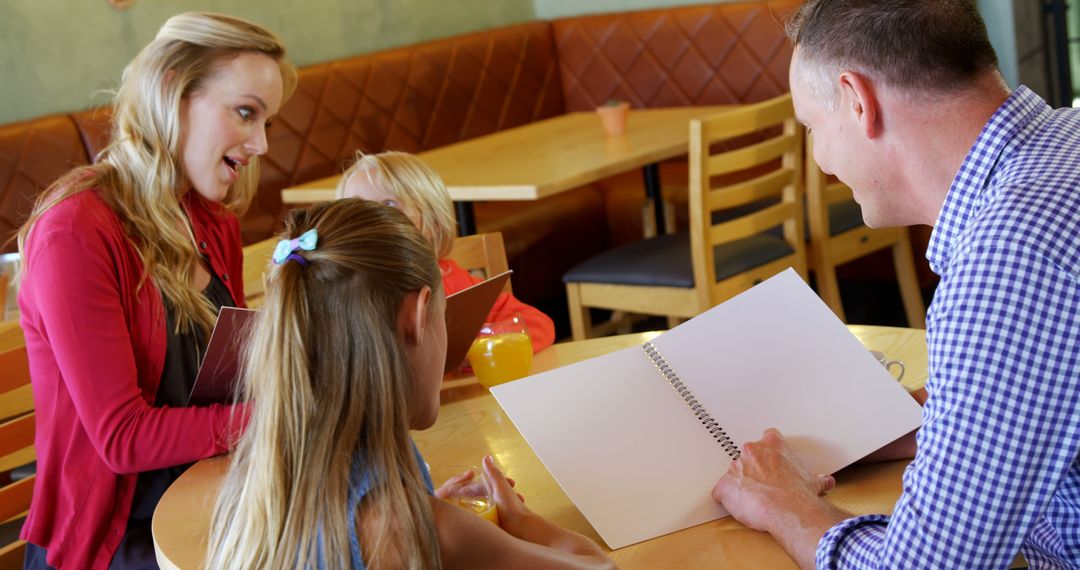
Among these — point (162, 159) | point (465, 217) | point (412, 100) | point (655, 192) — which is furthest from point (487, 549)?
point (412, 100)

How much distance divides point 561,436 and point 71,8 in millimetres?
2970

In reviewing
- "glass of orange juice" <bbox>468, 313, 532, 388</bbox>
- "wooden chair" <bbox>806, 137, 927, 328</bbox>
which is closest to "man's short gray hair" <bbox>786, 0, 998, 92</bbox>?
"glass of orange juice" <bbox>468, 313, 532, 388</bbox>

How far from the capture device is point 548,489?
1362mm

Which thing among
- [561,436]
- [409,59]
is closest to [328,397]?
[561,436]

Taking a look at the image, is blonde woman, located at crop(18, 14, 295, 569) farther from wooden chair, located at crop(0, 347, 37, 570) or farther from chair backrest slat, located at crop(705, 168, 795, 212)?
chair backrest slat, located at crop(705, 168, 795, 212)

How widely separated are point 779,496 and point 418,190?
122 cm

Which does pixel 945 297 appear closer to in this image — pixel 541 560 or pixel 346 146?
pixel 541 560

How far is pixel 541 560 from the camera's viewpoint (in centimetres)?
112

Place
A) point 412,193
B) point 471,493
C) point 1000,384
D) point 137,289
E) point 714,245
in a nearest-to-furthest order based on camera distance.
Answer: point 1000,384 → point 471,493 → point 137,289 → point 412,193 → point 714,245

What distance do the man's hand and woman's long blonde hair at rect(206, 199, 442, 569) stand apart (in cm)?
33

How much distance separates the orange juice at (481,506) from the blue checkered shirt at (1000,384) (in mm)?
400

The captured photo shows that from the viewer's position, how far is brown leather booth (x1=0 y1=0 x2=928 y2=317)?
4180 mm

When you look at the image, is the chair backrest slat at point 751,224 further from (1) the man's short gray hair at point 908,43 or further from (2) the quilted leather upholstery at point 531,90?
(1) the man's short gray hair at point 908,43

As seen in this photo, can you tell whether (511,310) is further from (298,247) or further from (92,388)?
(298,247)
